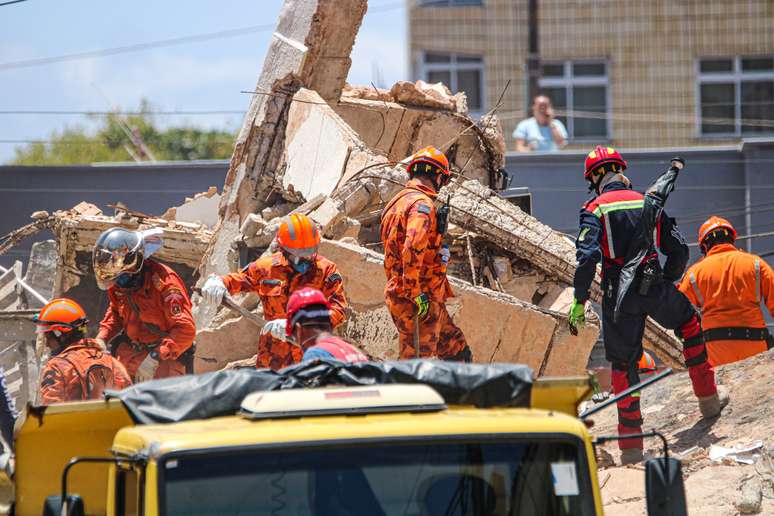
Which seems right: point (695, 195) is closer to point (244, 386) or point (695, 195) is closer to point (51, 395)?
point (51, 395)

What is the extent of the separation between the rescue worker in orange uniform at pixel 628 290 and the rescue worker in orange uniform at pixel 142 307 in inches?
106

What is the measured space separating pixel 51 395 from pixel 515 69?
17762 millimetres

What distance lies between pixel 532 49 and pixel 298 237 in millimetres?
16668

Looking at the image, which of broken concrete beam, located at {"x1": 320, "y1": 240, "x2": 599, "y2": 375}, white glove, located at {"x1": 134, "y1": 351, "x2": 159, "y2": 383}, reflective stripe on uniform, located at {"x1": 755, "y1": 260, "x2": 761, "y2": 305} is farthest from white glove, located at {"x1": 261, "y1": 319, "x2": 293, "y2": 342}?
reflective stripe on uniform, located at {"x1": 755, "y1": 260, "x2": 761, "y2": 305}

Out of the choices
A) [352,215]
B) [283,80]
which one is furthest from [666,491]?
[283,80]

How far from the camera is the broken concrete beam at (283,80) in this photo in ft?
38.8

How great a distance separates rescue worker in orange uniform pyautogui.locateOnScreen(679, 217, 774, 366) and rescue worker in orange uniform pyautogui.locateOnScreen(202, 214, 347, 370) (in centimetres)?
318

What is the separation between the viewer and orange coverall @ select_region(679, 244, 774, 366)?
9820 millimetres

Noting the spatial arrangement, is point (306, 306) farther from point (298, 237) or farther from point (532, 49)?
point (532, 49)

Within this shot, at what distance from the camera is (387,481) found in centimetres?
377

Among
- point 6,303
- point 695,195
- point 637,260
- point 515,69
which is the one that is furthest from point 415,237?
point 515,69

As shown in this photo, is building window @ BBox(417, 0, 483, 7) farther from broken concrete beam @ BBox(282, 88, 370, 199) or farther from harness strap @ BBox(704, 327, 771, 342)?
harness strap @ BBox(704, 327, 771, 342)

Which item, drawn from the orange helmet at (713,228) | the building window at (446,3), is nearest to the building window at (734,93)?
the building window at (446,3)

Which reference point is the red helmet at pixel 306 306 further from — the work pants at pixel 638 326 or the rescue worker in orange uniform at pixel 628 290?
the work pants at pixel 638 326
